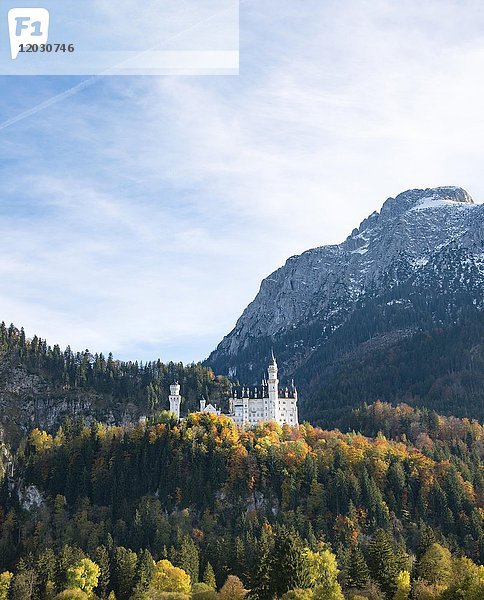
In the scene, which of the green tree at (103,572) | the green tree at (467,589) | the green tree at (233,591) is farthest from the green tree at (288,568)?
the green tree at (103,572)

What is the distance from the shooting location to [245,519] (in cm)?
16238

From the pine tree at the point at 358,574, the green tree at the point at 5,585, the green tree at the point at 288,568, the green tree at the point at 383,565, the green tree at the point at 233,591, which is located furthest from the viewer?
the green tree at the point at 5,585

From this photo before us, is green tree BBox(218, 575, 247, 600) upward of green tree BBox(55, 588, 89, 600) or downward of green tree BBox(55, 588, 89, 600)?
upward

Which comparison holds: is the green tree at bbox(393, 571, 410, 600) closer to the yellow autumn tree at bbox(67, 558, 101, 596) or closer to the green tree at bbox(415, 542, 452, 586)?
the green tree at bbox(415, 542, 452, 586)

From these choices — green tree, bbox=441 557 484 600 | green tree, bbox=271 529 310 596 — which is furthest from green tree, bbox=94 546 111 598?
green tree, bbox=441 557 484 600

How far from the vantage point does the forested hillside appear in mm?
115312

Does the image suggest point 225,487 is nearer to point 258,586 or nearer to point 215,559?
point 215,559

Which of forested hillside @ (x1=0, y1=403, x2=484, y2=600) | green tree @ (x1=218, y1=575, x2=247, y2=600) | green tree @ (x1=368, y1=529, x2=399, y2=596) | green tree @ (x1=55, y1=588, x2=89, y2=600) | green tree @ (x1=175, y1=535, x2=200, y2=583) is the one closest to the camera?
green tree @ (x1=218, y1=575, x2=247, y2=600)

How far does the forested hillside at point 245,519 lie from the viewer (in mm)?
115312

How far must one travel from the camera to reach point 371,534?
158 metres

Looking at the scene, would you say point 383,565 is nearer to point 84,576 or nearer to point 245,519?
point 84,576

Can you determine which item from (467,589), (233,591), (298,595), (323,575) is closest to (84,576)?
(233,591)

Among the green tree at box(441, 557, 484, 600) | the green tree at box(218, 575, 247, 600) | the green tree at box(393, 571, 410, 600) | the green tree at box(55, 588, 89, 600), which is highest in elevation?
the green tree at box(441, 557, 484, 600)

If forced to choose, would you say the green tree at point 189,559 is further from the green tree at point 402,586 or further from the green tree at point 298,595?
the green tree at point 402,586
